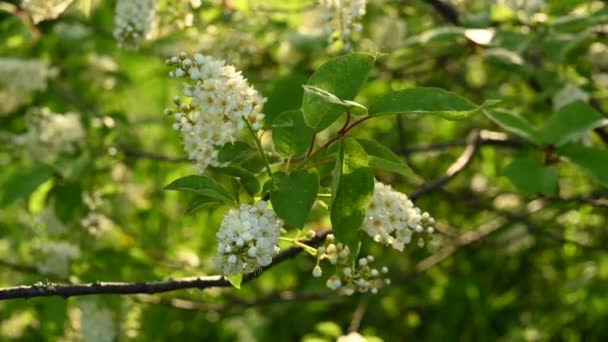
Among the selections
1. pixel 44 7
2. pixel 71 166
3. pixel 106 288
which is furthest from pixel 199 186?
pixel 71 166

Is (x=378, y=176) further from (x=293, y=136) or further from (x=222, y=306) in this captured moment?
(x=293, y=136)

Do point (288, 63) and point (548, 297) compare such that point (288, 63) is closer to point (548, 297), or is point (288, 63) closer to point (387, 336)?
point (387, 336)

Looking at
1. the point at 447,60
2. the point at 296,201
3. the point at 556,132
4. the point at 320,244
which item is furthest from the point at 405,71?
the point at 296,201

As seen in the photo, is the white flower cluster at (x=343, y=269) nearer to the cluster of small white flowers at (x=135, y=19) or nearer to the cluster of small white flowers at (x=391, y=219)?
the cluster of small white flowers at (x=391, y=219)

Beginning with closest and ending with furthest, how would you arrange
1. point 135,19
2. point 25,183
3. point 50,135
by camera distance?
1. point 135,19
2. point 25,183
3. point 50,135

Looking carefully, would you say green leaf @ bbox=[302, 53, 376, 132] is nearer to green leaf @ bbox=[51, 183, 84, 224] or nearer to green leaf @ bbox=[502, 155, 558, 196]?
green leaf @ bbox=[502, 155, 558, 196]
